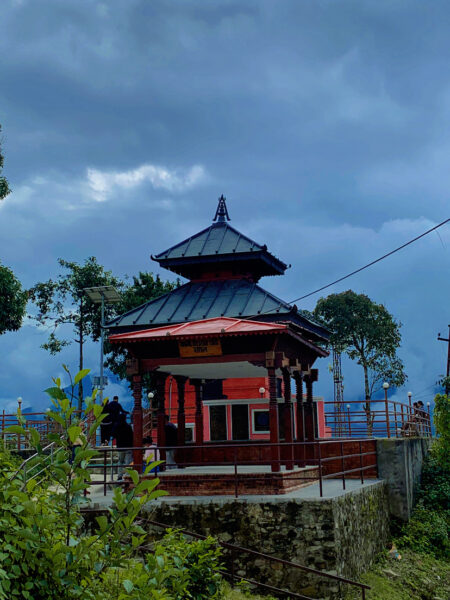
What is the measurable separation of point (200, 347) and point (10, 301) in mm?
18818

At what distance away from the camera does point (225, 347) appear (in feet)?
52.5

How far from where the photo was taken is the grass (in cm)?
1412

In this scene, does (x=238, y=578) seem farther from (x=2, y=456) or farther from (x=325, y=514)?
(x=2, y=456)

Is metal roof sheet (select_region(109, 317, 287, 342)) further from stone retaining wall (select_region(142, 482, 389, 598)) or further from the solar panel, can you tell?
the solar panel

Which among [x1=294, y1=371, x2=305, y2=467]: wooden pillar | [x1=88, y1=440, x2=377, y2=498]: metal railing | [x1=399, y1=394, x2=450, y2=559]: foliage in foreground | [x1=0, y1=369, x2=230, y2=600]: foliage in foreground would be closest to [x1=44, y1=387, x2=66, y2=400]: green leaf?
[x1=0, y1=369, x2=230, y2=600]: foliage in foreground

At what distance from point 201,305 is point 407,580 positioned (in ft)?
36.0

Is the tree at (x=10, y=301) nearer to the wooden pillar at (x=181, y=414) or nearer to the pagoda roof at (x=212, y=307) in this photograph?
the pagoda roof at (x=212, y=307)

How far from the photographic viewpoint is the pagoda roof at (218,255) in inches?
982

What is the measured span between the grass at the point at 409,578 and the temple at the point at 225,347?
9.92 feet

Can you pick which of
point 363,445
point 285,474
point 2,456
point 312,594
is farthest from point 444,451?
point 2,456

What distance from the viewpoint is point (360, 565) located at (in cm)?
1438

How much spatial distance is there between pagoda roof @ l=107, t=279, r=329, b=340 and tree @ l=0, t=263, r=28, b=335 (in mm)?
10216

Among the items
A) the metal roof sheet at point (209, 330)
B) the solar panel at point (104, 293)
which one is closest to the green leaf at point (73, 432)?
the metal roof sheet at point (209, 330)

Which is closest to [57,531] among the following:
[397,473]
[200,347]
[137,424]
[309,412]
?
[200,347]
